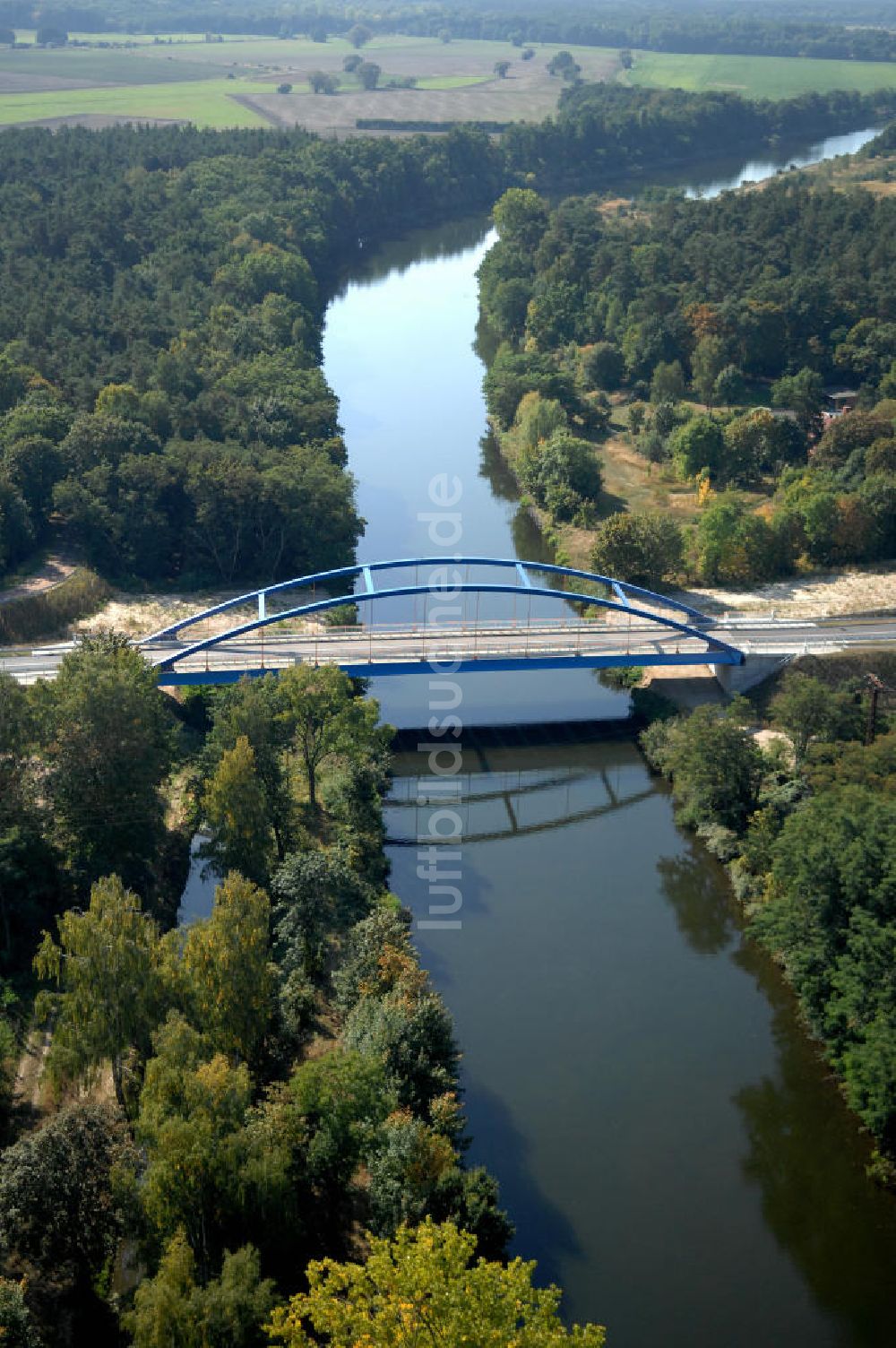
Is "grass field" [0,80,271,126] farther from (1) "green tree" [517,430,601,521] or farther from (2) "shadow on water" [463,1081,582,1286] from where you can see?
(2) "shadow on water" [463,1081,582,1286]

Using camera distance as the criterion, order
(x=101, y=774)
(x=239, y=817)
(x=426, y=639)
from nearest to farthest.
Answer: (x=239, y=817), (x=101, y=774), (x=426, y=639)

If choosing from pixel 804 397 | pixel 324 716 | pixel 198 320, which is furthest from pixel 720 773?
pixel 198 320

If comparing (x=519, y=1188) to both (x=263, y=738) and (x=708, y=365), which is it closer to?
(x=263, y=738)

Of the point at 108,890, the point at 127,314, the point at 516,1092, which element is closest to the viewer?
the point at 108,890

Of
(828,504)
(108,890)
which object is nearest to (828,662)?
(828,504)

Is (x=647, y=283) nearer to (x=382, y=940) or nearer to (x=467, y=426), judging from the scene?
(x=467, y=426)

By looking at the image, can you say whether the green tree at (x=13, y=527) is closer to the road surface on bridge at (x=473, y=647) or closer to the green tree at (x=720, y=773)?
the road surface on bridge at (x=473, y=647)
